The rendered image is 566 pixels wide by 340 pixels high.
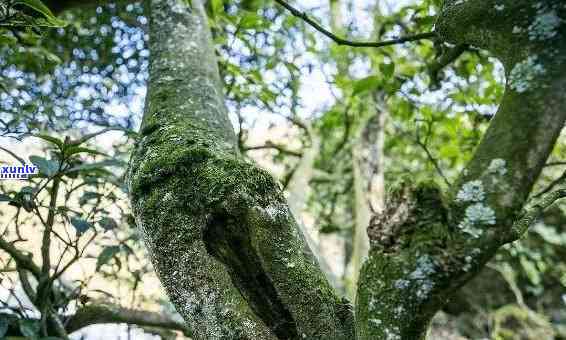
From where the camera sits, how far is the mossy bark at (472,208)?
30.9 inches

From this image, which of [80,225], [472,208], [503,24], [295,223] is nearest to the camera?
[472,208]

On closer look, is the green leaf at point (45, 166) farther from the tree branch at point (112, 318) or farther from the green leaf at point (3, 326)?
the tree branch at point (112, 318)

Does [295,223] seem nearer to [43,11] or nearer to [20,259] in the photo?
[43,11]

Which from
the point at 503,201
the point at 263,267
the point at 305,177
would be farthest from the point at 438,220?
the point at 305,177

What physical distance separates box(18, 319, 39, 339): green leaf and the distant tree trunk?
844mm

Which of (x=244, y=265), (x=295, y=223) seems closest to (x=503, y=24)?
(x=295, y=223)

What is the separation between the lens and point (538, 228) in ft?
19.8

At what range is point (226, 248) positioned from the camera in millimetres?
1134

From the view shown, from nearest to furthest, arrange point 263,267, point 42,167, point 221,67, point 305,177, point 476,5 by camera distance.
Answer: point 476,5 → point 263,267 → point 42,167 → point 221,67 → point 305,177

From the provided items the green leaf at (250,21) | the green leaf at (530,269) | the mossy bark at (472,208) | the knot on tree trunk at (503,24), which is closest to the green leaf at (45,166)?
the green leaf at (250,21)

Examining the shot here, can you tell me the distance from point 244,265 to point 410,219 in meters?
0.47

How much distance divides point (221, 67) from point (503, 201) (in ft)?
7.82

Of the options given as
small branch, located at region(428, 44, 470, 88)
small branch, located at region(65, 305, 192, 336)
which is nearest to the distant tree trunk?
small branch, located at region(428, 44, 470, 88)

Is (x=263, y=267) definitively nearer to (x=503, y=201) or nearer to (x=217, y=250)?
(x=217, y=250)
